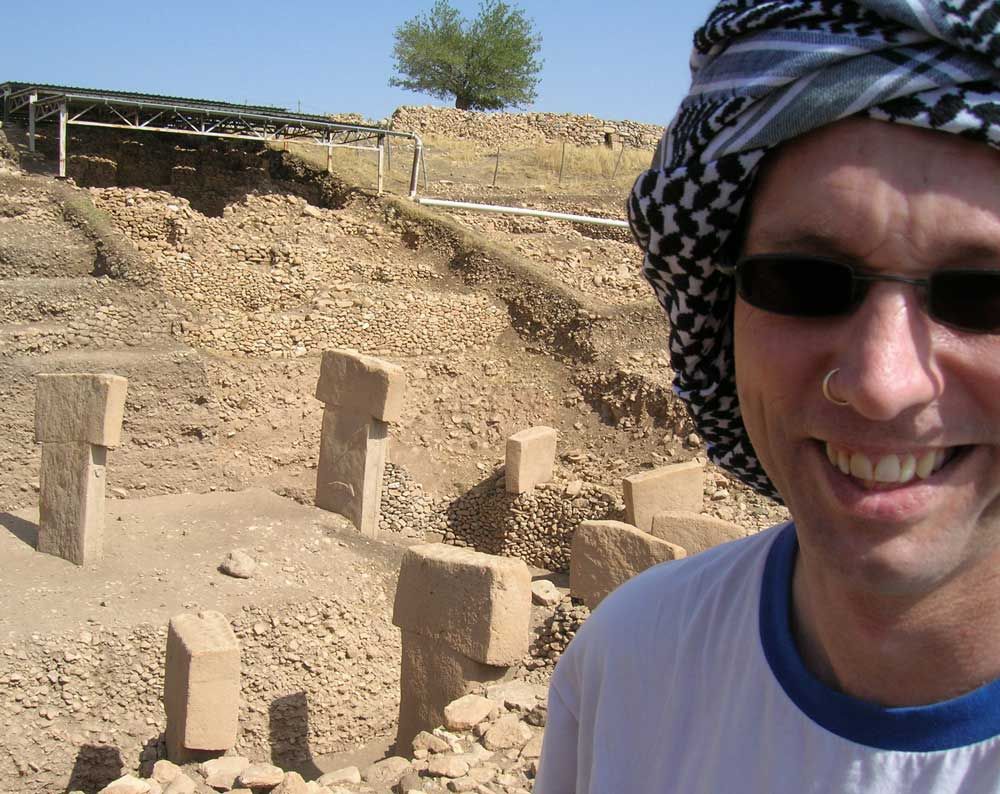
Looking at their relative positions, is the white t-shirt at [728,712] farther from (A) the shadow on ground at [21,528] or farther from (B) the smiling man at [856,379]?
(A) the shadow on ground at [21,528]

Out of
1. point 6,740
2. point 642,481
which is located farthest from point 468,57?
point 6,740

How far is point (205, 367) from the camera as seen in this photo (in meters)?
12.8

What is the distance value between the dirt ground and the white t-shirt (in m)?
7.18

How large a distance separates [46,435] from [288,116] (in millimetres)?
11558

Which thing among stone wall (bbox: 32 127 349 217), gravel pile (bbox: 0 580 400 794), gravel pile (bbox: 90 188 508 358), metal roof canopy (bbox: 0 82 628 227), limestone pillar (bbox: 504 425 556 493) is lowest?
gravel pile (bbox: 0 580 400 794)

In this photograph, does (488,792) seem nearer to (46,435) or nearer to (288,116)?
(46,435)

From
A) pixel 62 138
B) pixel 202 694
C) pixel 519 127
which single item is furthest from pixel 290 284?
pixel 519 127

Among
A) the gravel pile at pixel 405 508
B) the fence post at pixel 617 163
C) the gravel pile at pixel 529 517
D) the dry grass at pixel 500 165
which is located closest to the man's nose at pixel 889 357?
the gravel pile at pixel 529 517

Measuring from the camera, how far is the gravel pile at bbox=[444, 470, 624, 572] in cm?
1180

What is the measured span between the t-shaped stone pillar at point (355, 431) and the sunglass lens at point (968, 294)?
943cm

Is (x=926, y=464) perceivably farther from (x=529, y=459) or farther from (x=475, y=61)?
(x=475, y=61)

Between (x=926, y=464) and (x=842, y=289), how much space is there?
24cm

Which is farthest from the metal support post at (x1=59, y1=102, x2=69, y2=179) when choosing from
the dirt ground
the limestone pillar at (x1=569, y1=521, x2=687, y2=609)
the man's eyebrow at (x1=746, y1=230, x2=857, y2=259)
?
the man's eyebrow at (x1=746, y1=230, x2=857, y2=259)

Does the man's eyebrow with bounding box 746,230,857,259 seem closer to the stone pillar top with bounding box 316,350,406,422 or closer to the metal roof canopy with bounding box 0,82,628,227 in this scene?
the stone pillar top with bounding box 316,350,406,422
